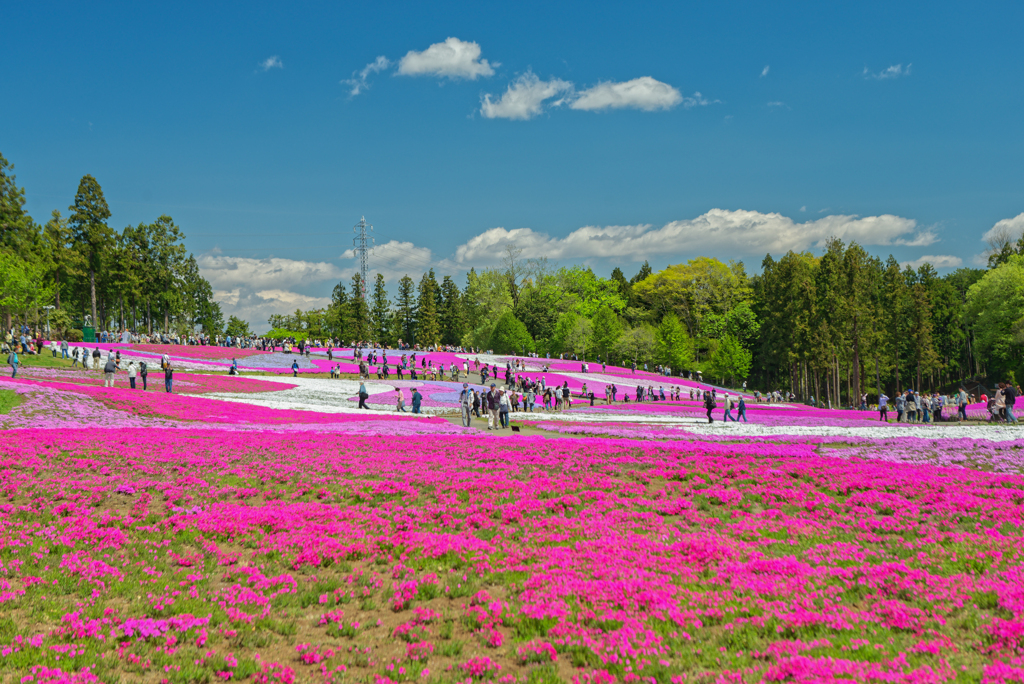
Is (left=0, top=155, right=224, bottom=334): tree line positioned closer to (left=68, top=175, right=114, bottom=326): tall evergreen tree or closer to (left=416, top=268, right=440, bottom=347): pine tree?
(left=68, top=175, right=114, bottom=326): tall evergreen tree

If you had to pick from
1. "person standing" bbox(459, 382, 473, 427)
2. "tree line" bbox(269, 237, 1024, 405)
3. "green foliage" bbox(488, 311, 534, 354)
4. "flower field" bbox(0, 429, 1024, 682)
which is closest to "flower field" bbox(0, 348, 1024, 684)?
"flower field" bbox(0, 429, 1024, 682)

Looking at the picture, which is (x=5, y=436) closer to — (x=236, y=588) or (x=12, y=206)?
(x=236, y=588)

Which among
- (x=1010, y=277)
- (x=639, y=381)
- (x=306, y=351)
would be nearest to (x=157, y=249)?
Answer: (x=306, y=351)

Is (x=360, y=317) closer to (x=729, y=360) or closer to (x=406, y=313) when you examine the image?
(x=406, y=313)

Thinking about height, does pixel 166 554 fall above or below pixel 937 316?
below

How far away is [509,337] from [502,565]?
295ft

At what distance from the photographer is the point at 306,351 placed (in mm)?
73625

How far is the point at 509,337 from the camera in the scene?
326 feet

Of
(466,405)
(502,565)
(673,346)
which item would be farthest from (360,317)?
(502,565)

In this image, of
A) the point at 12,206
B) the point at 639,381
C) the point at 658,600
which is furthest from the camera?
the point at 12,206

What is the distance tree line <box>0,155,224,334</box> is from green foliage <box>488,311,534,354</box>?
5706 cm

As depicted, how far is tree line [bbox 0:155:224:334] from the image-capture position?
243 feet

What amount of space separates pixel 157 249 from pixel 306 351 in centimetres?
4877

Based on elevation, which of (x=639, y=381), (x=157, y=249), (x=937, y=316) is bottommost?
(x=639, y=381)
